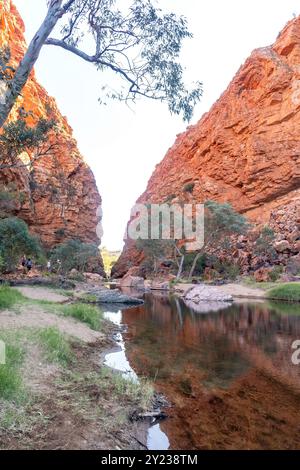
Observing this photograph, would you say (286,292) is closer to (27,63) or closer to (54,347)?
(54,347)

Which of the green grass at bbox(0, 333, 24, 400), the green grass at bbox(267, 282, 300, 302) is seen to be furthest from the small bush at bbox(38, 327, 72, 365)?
the green grass at bbox(267, 282, 300, 302)

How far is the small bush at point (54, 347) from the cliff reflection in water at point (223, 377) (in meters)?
1.42

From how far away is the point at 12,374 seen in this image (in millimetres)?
4273

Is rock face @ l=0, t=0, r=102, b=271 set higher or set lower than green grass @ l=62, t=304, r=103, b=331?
higher

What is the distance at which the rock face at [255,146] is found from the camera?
47.1 meters

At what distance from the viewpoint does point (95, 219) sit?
206 ft

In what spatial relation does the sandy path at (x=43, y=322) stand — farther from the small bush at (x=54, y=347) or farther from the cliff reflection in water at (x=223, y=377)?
the cliff reflection in water at (x=223, y=377)

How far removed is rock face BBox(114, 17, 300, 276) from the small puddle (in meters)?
33.8

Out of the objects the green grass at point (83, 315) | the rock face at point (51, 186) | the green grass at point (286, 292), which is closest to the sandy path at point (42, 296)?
the green grass at point (83, 315)

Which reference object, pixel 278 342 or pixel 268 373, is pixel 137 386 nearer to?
pixel 268 373

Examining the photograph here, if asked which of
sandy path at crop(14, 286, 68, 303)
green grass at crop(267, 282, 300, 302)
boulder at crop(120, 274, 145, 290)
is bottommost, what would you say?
boulder at crop(120, 274, 145, 290)

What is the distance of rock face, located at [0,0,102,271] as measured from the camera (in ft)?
157

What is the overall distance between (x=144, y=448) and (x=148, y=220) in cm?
4699

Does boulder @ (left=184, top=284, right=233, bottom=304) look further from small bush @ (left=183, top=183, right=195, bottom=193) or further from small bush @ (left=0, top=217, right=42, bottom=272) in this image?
small bush @ (left=183, top=183, right=195, bottom=193)
